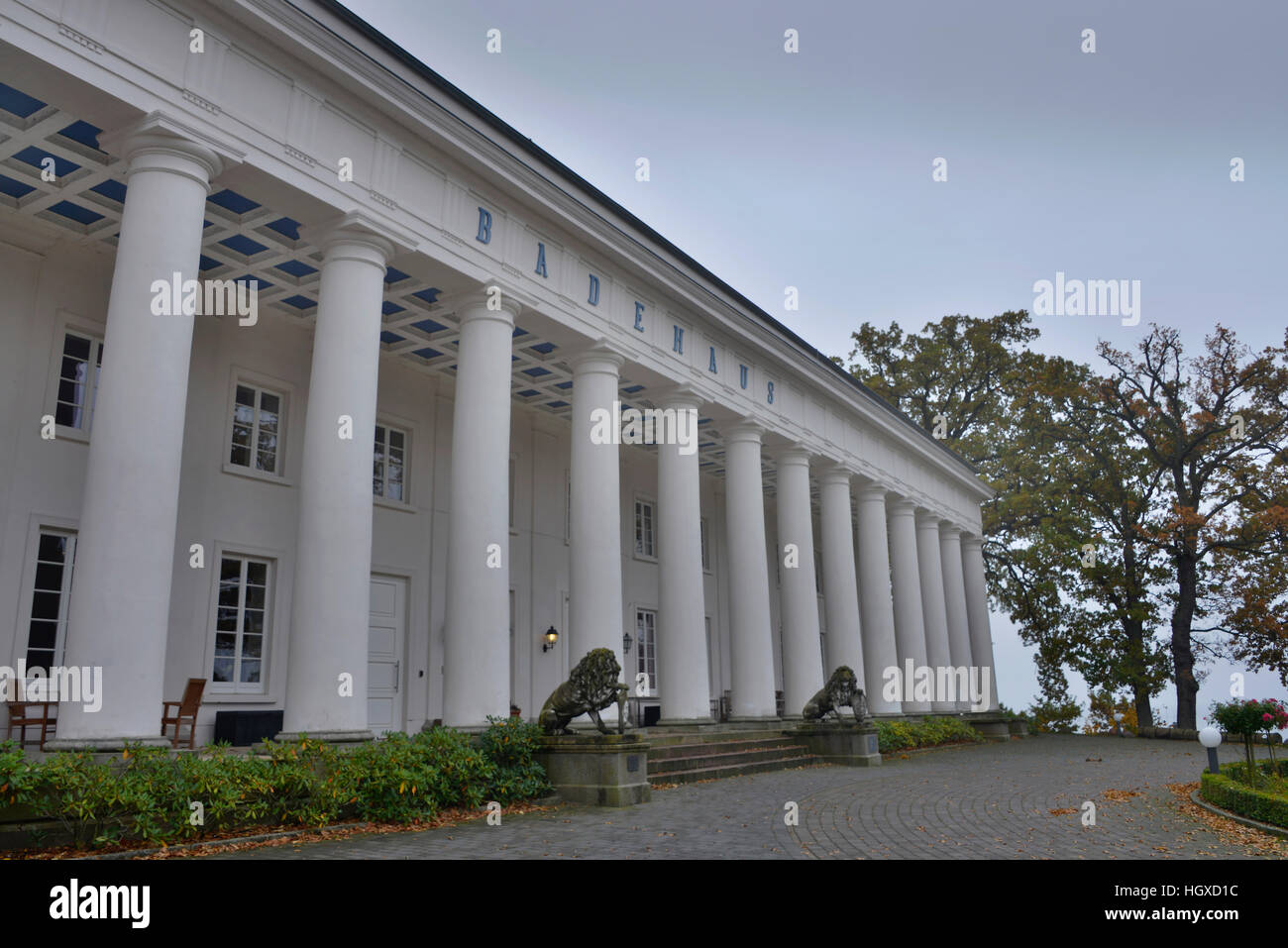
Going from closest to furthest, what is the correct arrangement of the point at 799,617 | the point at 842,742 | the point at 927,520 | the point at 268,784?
the point at 268,784 → the point at 842,742 → the point at 799,617 → the point at 927,520

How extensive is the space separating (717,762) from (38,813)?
10547mm

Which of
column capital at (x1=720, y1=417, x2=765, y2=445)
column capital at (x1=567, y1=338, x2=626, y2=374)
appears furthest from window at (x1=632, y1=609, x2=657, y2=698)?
column capital at (x1=567, y1=338, x2=626, y2=374)

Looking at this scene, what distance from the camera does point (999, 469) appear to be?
36.9 m

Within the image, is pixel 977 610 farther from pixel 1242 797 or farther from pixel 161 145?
pixel 161 145

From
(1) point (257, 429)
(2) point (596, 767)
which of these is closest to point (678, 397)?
(1) point (257, 429)

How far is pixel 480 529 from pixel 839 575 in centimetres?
1313

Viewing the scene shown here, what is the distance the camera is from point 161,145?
9.88 meters

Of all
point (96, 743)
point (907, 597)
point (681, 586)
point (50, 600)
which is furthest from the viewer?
point (907, 597)

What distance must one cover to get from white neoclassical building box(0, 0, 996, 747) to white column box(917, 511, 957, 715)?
8858 mm

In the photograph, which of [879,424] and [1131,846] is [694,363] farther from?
[1131,846]

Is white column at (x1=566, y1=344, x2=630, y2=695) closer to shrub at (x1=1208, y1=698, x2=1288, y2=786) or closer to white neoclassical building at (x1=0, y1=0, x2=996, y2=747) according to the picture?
white neoclassical building at (x1=0, y1=0, x2=996, y2=747)

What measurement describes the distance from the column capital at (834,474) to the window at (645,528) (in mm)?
4797

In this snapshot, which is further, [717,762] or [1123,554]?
[1123,554]
